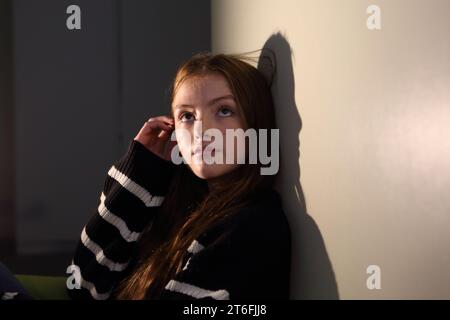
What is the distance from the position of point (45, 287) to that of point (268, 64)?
76 centimetres

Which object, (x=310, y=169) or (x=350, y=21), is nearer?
(x=350, y=21)

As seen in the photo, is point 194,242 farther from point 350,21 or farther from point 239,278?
point 350,21

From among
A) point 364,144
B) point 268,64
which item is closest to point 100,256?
point 268,64

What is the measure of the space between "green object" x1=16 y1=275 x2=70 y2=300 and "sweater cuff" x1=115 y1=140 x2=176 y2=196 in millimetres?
325

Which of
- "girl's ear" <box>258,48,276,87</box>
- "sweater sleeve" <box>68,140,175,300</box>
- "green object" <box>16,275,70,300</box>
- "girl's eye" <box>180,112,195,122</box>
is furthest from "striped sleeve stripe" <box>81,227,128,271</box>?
"girl's ear" <box>258,48,276,87</box>

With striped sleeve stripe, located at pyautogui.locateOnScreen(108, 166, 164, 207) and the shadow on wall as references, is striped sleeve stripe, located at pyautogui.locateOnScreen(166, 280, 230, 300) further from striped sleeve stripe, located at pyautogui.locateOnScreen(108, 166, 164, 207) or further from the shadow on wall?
striped sleeve stripe, located at pyautogui.locateOnScreen(108, 166, 164, 207)

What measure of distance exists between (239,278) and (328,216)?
0.20 m

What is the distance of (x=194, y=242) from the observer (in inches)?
42.0

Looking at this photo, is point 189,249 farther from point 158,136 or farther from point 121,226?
point 158,136

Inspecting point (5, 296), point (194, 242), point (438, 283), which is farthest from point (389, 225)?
point (5, 296)

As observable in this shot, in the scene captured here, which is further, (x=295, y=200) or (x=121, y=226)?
(x=121, y=226)

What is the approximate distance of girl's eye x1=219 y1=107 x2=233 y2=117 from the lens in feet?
3.80

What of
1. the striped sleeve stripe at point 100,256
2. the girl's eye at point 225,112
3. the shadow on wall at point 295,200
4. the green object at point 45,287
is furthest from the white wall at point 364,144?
the green object at point 45,287

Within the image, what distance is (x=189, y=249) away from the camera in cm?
107
